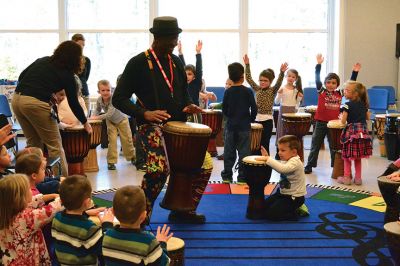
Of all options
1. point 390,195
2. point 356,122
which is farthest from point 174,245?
point 356,122

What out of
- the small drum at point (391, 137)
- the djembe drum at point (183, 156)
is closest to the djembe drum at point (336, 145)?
the small drum at point (391, 137)

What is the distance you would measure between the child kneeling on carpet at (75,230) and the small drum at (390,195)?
2.46 m

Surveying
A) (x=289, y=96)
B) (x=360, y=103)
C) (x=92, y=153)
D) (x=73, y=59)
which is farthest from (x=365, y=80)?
(x=73, y=59)

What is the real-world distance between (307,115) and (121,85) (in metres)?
3.93

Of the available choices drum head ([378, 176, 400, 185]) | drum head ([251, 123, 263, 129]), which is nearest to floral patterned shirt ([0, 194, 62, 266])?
drum head ([378, 176, 400, 185])

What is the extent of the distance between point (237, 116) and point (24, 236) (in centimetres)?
374

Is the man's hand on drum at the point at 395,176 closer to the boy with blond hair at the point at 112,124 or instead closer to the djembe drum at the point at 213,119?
the djembe drum at the point at 213,119

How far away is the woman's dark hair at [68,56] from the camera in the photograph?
5.36 meters

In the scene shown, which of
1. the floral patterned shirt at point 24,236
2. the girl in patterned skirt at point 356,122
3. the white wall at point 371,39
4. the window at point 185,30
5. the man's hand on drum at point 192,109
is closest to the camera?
the floral patterned shirt at point 24,236

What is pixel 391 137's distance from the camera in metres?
8.19

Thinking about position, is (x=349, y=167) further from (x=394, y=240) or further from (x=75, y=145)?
(x=394, y=240)

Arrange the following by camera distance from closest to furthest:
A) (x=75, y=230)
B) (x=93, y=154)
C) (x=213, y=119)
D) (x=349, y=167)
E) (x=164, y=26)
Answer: (x=75, y=230) → (x=164, y=26) → (x=349, y=167) → (x=93, y=154) → (x=213, y=119)

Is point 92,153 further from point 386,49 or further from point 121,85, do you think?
point 386,49

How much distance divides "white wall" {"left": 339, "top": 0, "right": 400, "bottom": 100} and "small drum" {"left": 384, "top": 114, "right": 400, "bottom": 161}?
10.1ft
